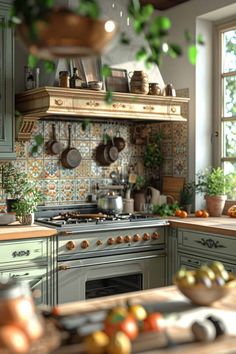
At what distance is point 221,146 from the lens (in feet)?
15.4

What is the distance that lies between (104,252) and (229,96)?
1822mm

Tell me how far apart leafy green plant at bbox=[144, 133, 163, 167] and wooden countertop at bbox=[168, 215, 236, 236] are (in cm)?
77

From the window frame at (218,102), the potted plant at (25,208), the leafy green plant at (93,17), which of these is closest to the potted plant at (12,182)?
the potted plant at (25,208)

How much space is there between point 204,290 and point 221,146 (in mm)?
3012

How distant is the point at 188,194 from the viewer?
464 cm

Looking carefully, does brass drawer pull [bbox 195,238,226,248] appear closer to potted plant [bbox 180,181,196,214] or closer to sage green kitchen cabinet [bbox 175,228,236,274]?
sage green kitchen cabinet [bbox 175,228,236,274]

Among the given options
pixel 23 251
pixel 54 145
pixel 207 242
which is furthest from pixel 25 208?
pixel 207 242

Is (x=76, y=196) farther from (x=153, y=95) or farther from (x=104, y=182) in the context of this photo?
(x=153, y=95)

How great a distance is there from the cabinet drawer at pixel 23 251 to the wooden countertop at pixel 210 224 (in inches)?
42.7

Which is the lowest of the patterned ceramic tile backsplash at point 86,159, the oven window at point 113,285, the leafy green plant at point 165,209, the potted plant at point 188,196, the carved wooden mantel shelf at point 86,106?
the oven window at point 113,285

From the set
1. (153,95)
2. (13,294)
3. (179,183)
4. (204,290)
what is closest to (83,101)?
(153,95)

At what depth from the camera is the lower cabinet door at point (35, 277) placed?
3428 mm

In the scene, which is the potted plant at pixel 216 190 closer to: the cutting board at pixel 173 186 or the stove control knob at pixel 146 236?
the cutting board at pixel 173 186

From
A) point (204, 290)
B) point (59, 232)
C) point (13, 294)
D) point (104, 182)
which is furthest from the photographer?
point (104, 182)
